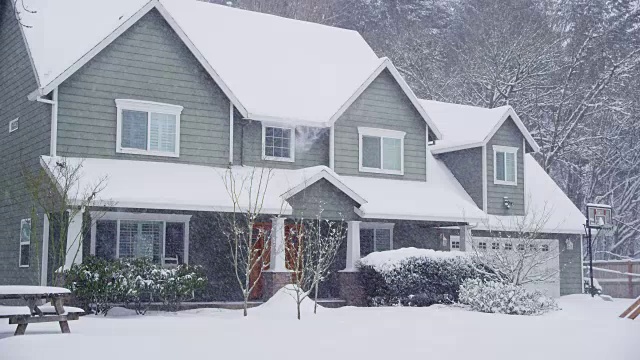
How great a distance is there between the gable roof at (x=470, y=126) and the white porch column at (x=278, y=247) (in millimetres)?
8582

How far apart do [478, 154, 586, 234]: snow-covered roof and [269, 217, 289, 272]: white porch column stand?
7.95 m

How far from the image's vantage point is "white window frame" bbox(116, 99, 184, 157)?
2011cm

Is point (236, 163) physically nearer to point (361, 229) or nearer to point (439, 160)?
point (361, 229)

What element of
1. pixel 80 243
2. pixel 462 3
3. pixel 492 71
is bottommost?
pixel 80 243

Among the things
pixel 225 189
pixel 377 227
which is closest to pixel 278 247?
pixel 225 189

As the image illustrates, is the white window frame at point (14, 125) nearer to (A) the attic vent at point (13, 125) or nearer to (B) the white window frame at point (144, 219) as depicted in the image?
(A) the attic vent at point (13, 125)

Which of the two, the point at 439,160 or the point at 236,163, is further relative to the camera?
the point at 439,160

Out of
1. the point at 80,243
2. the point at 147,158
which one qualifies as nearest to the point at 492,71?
the point at 147,158

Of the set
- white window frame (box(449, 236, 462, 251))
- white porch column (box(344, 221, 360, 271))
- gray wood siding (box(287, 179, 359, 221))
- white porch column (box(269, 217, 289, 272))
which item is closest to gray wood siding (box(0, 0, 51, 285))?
white porch column (box(269, 217, 289, 272))

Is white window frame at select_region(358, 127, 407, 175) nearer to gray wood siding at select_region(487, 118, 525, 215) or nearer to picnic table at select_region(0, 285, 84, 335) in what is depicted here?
gray wood siding at select_region(487, 118, 525, 215)

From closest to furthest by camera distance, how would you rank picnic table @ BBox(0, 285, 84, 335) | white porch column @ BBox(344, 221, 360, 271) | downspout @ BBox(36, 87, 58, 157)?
picnic table @ BBox(0, 285, 84, 335) → downspout @ BBox(36, 87, 58, 157) → white porch column @ BBox(344, 221, 360, 271)

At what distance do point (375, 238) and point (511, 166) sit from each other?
5.76 meters

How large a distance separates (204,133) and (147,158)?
1714mm

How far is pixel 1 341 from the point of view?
11.3 m
